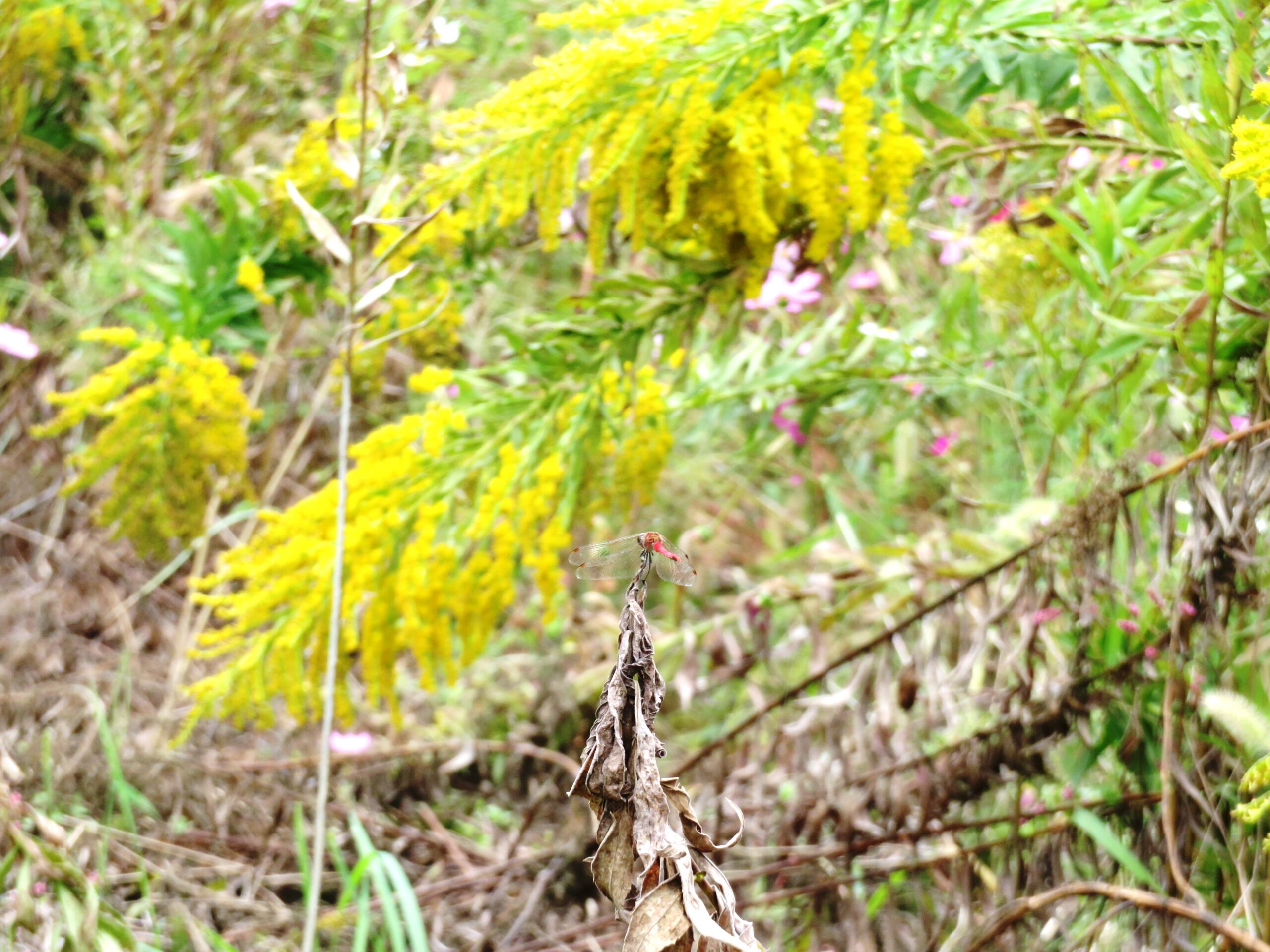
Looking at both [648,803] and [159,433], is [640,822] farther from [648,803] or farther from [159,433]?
[159,433]

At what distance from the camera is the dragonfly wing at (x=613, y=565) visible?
49cm

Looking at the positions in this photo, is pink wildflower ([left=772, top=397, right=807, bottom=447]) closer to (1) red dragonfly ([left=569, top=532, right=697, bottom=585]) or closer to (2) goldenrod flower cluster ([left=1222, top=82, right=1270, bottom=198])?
(2) goldenrod flower cluster ([left=1222, top=82, right=1270, bottom=198])

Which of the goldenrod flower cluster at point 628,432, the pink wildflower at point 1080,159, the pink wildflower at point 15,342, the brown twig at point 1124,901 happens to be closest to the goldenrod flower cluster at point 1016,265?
the pink wildflower at point 1080,159

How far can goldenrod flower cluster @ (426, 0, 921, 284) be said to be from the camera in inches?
38.2

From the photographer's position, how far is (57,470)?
2203 mm

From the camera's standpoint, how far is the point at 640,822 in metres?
0.44

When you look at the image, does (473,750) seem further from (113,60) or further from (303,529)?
(113,60)

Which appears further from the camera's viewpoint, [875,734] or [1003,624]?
[875,734]

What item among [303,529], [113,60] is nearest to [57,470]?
[113,60]

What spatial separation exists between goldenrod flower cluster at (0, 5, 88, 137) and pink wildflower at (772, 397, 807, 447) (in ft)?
4.44

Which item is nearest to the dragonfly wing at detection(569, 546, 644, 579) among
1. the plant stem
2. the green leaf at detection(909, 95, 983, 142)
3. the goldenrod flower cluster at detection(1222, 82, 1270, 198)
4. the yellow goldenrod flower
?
the plant stem

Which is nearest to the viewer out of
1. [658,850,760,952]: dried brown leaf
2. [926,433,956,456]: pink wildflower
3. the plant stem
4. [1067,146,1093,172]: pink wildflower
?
[658,850,760,952]: dried brown leaf

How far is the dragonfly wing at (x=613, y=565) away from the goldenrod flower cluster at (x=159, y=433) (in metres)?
0.96

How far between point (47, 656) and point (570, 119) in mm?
1423
